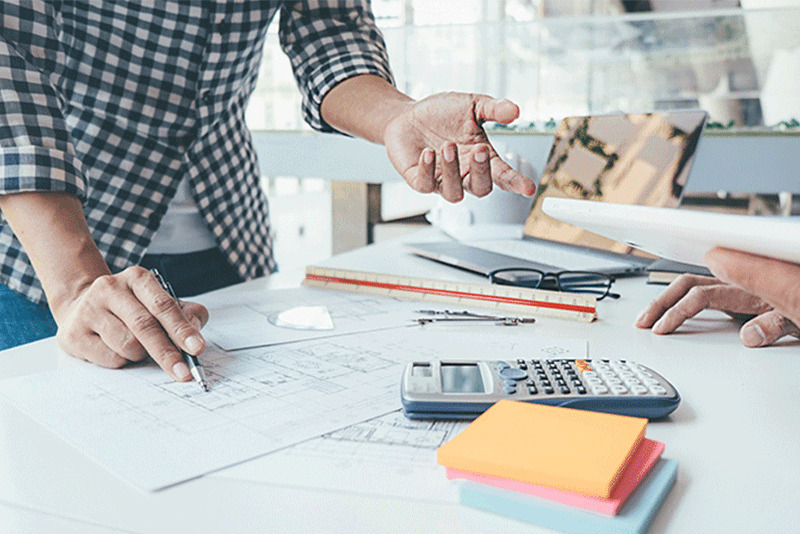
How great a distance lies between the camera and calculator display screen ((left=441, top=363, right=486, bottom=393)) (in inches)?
22.7

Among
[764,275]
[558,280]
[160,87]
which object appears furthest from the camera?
[160,87]

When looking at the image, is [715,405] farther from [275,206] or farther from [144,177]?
[275,206]

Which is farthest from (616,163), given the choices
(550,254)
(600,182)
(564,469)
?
(564,469)

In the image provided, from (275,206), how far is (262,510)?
14.3 feet

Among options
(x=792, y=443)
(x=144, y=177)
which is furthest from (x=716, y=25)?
(x=792, y=443)

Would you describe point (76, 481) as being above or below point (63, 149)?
below

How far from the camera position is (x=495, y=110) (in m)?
0.91

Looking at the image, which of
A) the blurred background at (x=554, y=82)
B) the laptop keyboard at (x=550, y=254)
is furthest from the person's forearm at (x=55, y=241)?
the blurred background at (x=554, y=82)

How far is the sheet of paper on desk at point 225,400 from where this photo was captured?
1.68 ft

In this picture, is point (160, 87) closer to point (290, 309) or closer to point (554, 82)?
point (290, 309)

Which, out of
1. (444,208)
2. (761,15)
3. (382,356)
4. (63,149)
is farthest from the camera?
(761,15)

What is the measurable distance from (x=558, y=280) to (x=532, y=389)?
48 centimetres

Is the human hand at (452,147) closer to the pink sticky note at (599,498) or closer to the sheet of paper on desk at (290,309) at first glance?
the sheet of paper on desk at (290,309)

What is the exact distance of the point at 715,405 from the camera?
2.03ft
